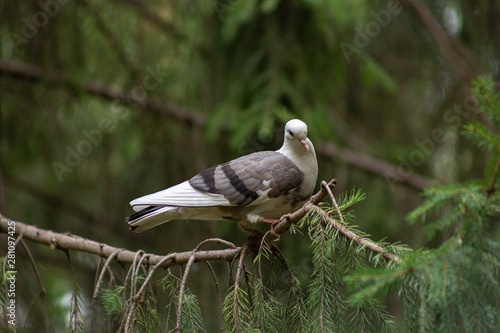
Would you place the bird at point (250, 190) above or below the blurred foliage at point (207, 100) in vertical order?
below

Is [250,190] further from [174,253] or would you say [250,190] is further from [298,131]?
[174,253]

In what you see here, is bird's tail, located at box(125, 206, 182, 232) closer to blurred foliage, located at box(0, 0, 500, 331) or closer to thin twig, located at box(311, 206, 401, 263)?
thin twig, located at box(311, 206, 401, 263)

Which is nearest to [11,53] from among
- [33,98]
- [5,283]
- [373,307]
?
[33,98]

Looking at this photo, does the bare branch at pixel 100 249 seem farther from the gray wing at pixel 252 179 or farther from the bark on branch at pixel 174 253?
the gray wing at pixel 252 179

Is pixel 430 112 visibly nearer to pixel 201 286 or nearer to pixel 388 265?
pixel 201 286

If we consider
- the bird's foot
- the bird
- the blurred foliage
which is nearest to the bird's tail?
the bird

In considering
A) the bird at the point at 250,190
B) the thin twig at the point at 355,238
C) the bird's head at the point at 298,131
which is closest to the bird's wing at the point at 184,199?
the bird at the point at 250,190

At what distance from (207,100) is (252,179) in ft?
6.62

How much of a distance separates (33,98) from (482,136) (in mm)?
3740

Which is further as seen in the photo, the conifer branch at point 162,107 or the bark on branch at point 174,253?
the conifer branch at point 162,107

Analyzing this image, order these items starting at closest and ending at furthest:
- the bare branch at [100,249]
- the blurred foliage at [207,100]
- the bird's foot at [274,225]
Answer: the bird's foot at [274,225] < the bare branch at [100,249] < the blurred foliage at [207,100]

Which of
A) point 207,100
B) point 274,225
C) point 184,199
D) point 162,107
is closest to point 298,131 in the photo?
point 274,225

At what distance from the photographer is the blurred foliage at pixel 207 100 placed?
3.98 meters

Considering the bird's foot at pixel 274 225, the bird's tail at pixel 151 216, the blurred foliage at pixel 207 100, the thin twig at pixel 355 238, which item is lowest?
the thin twig at pixel 355 238
